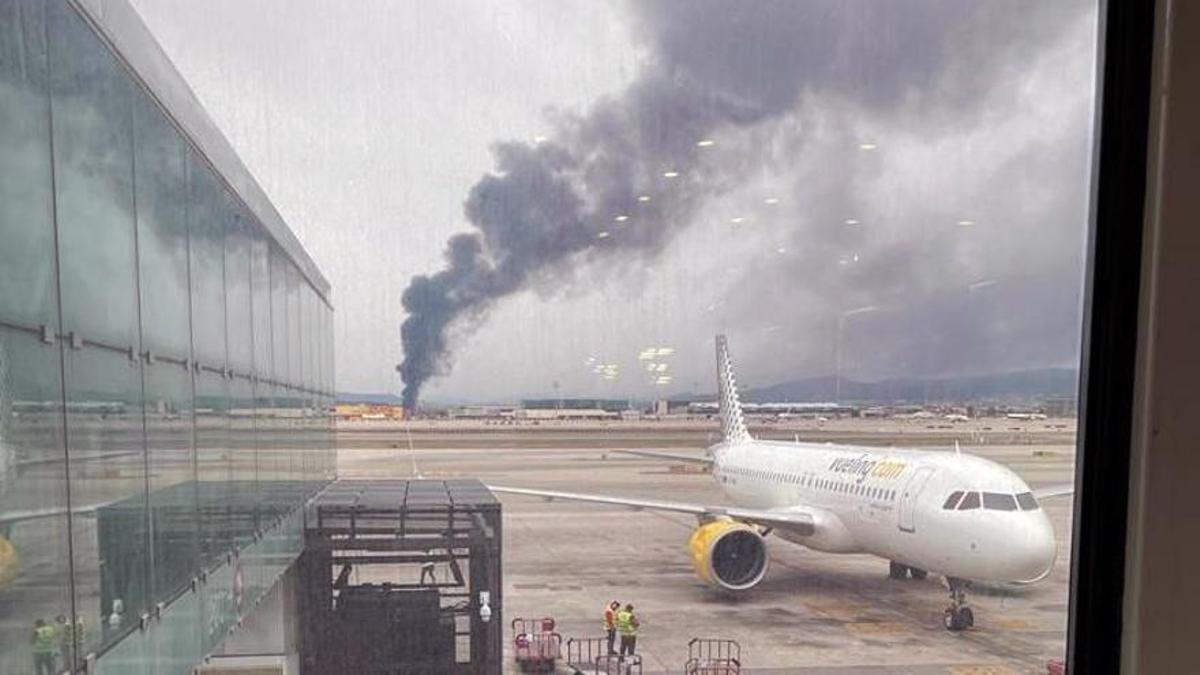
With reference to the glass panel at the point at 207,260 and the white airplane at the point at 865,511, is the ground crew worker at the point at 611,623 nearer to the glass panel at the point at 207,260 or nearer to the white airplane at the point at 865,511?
the white airplane at the point at 865,511

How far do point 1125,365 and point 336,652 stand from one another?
127cm

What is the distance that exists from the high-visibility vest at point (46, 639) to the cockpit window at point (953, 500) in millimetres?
5615

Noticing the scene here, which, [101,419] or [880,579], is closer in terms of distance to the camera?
[101,419]

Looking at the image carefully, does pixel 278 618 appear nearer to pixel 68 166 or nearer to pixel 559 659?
pixel 68 166

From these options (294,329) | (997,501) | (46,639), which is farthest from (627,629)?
(997,501)

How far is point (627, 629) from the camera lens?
3.58 m

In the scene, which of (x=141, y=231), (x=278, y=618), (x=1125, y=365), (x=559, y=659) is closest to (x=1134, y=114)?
(x=1125, y=365)

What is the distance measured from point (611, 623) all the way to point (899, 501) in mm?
3241

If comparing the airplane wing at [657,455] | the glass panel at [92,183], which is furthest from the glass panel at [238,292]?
the airplane wing at [657,455]

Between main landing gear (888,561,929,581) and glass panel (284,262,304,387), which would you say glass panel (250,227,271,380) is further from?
main landing gear (888,561,929,581)

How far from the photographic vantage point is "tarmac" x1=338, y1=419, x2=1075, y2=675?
4.29ft

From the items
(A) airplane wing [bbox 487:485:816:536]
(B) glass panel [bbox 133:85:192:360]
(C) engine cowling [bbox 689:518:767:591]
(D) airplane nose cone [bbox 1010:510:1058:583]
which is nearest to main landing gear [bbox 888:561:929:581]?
(A) airplane wing [bbox 487:485:816:536]

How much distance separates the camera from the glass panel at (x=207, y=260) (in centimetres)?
160

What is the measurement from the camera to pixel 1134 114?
824 mm
